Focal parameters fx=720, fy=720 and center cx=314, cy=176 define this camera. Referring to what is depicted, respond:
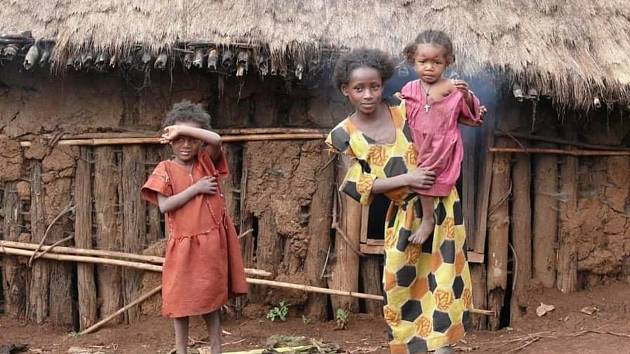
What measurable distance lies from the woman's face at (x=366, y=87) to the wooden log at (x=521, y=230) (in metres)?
2.37

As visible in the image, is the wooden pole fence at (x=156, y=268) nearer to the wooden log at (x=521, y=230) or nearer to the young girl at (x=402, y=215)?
the wooden log at (x=521, y=230)

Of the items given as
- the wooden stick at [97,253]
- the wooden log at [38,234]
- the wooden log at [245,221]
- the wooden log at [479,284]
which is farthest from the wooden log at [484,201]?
the wooden log at [38,234]

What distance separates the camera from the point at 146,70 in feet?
17.5

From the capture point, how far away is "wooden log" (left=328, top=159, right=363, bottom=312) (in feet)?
18.1

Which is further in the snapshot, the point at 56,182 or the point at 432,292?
the point at 56,182

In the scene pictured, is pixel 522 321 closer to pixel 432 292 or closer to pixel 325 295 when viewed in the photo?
pixel 325 295

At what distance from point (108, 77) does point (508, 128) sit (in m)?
3.14

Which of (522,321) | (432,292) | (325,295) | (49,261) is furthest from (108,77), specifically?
(522,321)

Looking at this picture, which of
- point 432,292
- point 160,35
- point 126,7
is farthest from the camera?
point 126,7

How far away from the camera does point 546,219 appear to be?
18.6 feet

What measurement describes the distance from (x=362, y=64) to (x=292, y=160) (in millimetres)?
2041

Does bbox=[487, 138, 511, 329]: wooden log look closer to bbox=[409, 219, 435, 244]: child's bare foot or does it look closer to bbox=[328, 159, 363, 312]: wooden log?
bbox=[328, 159, 363, 312]: wooden log

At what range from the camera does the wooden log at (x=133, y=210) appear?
563 centimetres

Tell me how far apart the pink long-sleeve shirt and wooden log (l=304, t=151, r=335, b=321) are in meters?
2.01
